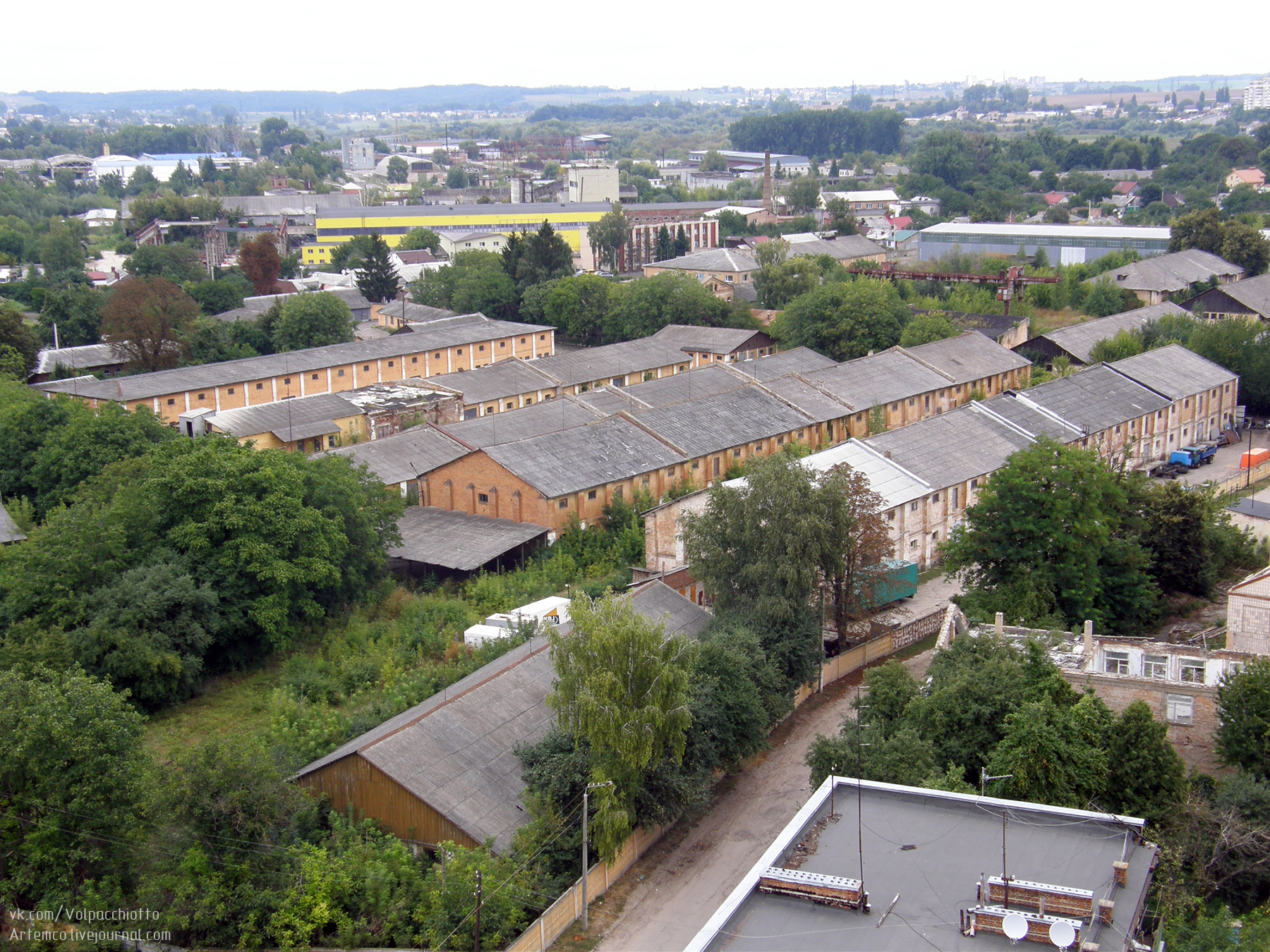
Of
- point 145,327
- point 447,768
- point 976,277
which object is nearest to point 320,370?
point 145,327

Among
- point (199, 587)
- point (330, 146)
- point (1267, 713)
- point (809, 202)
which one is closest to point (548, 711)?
point (199, 587)

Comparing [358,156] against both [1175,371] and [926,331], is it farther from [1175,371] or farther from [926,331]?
[1175,371]

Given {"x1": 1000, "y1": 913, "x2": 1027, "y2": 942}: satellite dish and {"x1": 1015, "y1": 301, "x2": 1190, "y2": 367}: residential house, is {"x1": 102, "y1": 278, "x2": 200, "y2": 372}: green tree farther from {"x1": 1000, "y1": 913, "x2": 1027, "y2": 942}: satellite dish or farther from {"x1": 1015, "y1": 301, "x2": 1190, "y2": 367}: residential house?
{"x1": 1000, "y1": 913, "x2": 1027, "y2": 942}: satellite dish

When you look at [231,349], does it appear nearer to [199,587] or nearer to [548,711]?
[199,587]

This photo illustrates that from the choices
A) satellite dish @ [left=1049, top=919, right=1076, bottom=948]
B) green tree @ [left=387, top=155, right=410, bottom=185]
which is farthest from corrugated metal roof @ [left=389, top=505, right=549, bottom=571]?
green tree @ [left=387, top=155, right=410, bottom=185]

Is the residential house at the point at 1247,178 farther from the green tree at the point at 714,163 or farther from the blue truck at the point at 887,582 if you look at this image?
the blue truck at the point at 887,582

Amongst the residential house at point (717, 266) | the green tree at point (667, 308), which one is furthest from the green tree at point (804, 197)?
the green tree at point (667, 308)
